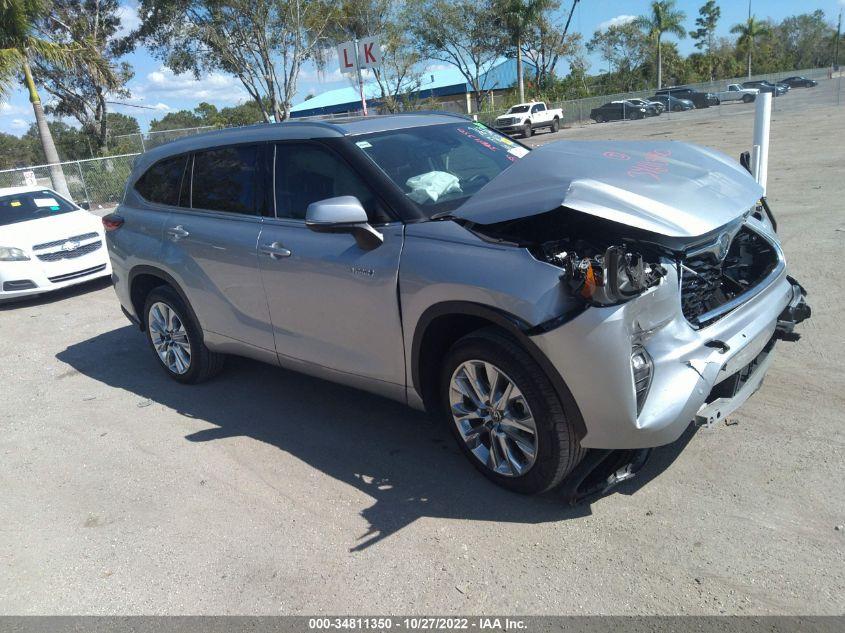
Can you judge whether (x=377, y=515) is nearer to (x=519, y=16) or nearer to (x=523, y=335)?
(x=523, y=335)

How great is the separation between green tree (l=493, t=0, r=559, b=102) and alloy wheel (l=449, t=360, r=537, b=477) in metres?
48.5

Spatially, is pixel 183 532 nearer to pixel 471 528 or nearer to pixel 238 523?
pixel 238 523

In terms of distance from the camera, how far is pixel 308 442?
437 centimetres

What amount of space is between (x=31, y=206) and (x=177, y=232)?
650cm

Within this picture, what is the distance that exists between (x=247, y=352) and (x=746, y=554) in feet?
10.9

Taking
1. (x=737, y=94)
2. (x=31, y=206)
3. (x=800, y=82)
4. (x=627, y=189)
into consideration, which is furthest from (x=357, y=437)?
(x=800, y=82)

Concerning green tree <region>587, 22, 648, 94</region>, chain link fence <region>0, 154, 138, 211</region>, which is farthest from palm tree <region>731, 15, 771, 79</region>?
chain link fence <region>0, 154, 138, 211</region>

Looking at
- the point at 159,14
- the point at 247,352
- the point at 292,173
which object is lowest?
the point at 247,352

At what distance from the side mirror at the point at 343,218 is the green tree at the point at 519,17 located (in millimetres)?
48176

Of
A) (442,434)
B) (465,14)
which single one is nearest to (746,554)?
(442,434)

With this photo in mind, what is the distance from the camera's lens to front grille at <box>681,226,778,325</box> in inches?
130

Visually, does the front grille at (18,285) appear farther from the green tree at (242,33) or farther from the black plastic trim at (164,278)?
the green tree at (242,33)

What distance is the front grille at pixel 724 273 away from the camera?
3.31 m

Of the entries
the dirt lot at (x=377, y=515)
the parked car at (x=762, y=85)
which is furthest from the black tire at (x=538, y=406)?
the parked car at (x=762, y=85)
